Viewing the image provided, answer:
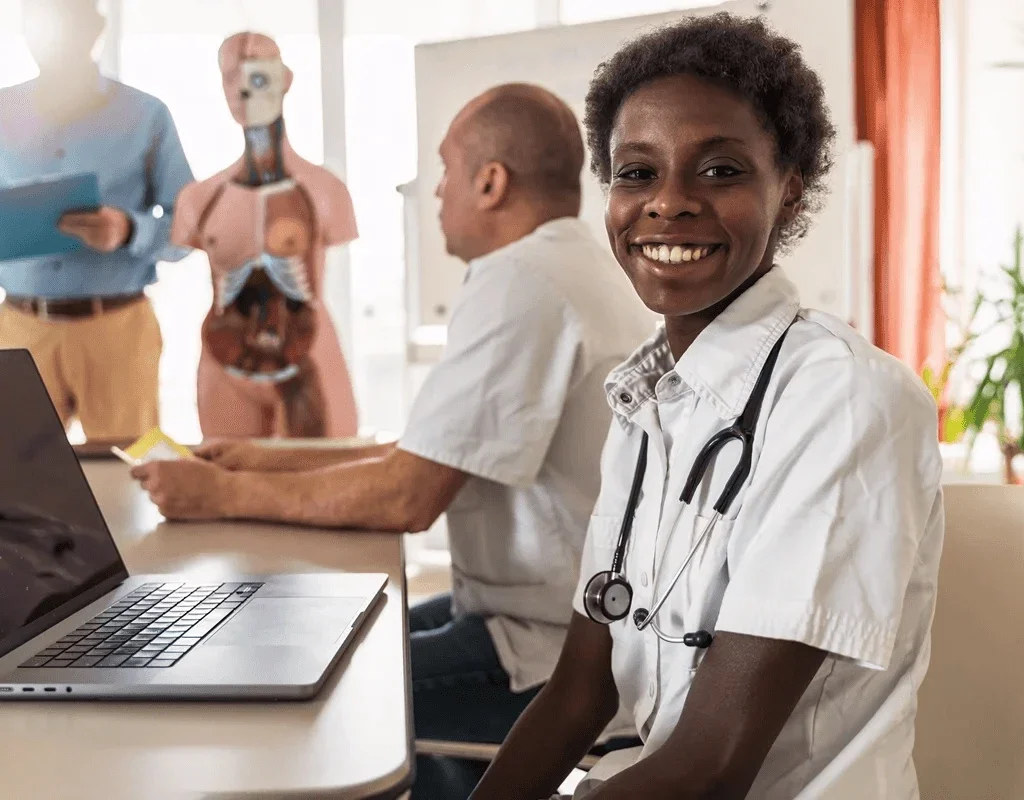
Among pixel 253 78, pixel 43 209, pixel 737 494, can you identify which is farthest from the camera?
pixel 253 78

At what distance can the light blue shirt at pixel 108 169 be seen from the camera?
311cm

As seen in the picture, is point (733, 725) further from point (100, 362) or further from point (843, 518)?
point (100, 362)

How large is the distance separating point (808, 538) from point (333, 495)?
0.75 meters

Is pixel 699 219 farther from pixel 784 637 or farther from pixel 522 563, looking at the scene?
pixel 522 563

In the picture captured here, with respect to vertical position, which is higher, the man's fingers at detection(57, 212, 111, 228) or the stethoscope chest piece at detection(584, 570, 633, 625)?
the man's fingers at detection(57, 212, 111, 228)

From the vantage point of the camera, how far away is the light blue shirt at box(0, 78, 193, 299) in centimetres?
311

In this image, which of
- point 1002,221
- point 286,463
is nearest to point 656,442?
point 286,463

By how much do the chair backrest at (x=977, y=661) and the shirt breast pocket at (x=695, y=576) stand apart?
0.28m

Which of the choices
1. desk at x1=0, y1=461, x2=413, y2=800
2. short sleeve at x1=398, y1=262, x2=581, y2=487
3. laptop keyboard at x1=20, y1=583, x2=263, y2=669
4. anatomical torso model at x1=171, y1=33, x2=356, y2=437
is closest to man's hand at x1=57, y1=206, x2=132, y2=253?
anatomical torso model at x1=171, y1=33, x2=356, y2=437

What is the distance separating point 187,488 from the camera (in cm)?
142

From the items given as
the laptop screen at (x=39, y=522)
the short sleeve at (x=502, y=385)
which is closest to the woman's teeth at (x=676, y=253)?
the short sleeve at (x=502, y=385)

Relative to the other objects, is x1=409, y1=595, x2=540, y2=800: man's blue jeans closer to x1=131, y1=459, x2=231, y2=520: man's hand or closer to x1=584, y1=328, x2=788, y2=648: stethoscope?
x1=131, y1=459, x2=231, y2=520: man's hand

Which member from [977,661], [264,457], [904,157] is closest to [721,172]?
[977,661]

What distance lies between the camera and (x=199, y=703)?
751 millimetres
